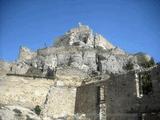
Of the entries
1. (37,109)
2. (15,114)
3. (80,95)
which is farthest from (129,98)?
(15,114)

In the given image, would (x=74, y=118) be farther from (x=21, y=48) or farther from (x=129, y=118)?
(x=21, y=48)

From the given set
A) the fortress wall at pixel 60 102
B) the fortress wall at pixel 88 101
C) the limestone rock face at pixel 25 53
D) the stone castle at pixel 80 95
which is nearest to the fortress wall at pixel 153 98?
the stone castle at pixel 80 95

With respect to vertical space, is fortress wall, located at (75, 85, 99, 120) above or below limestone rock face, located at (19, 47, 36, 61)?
below

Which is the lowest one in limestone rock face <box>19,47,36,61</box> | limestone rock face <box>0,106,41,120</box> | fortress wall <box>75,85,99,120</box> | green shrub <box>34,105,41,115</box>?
limestone rock face <box>0,106,41,120</box>

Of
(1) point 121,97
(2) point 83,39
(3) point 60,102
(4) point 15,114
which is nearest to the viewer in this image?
(4) point 15,114

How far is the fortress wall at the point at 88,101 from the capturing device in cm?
2456

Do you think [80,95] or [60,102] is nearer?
[60,102]

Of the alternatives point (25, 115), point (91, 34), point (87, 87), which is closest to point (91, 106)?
point (87, 87)

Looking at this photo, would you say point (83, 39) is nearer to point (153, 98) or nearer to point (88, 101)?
point (88, 101)

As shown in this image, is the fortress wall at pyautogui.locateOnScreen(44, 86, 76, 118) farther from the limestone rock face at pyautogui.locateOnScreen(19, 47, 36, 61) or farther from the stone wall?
the limestone rock face at pyautogui.locateOnScreen(19, 47, 36, 61)

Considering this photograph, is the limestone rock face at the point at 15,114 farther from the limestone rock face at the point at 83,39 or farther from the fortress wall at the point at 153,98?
the limestone rock face at the point at 83,39

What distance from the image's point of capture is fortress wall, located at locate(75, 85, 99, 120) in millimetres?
24559

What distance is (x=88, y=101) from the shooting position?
25.7m

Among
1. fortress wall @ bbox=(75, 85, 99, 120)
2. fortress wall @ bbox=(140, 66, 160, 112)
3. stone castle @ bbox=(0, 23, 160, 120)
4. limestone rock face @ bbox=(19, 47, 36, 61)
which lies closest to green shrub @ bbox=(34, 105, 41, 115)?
stone castle @ bbox=(0, 23, 160, 120)
